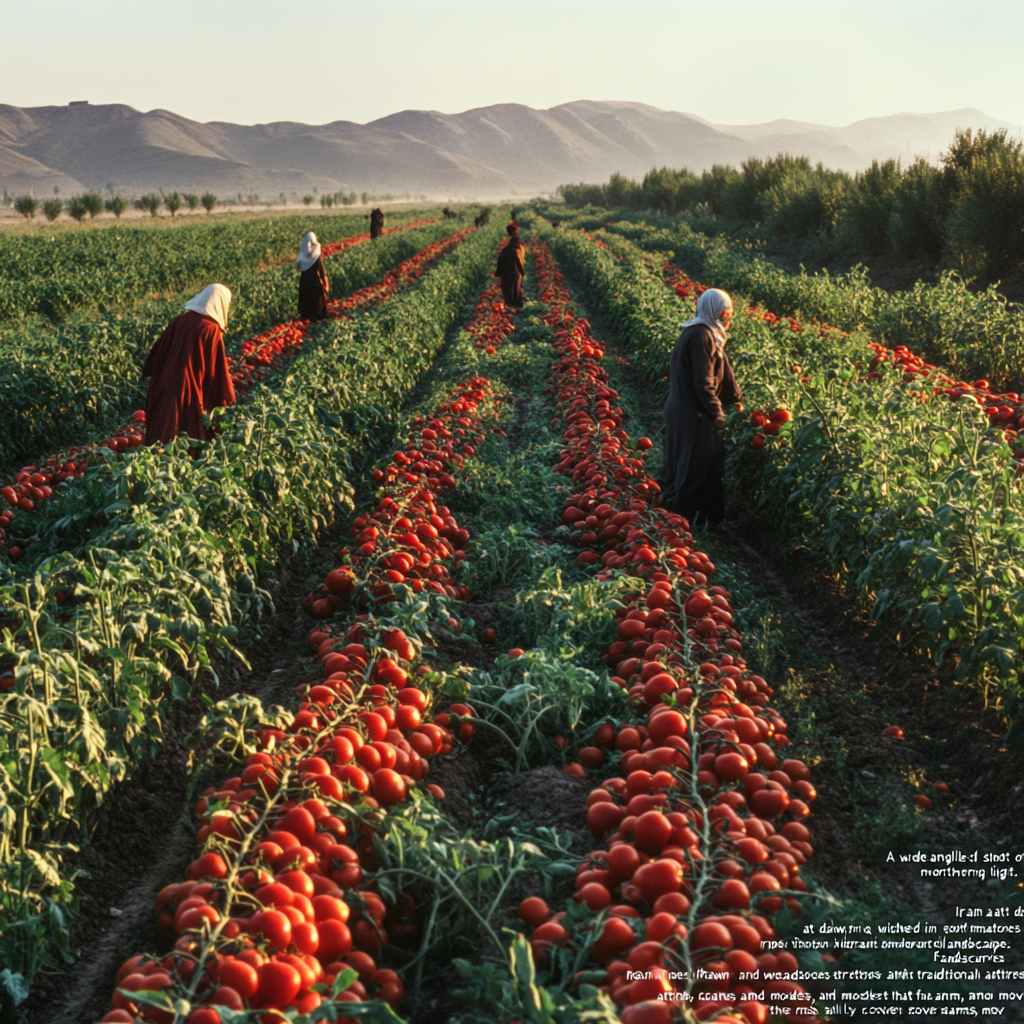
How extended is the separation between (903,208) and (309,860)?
24.2m

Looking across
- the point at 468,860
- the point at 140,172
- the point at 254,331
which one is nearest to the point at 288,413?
the point at 468,860

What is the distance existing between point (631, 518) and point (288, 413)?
2.96 m

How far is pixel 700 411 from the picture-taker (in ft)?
22.1

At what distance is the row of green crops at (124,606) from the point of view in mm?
3059

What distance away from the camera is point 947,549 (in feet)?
13.9

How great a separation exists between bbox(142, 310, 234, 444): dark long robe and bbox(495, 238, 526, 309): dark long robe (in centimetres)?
1059

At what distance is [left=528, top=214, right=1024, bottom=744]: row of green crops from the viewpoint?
4059mm

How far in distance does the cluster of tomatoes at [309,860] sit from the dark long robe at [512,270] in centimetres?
1366

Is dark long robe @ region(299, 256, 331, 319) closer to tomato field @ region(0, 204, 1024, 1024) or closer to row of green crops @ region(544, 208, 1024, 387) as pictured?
tomato field @ region(0, 204, 1024, 1024)

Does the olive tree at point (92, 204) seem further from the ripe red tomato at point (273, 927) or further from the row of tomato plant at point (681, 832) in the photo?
the ripe red tomato at point (273, 927)

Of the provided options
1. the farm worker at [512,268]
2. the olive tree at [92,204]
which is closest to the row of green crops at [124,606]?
the farm worker at [512,268]

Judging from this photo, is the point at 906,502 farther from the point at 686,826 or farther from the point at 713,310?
the point at 686,826

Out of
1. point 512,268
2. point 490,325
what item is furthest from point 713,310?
point 512,268

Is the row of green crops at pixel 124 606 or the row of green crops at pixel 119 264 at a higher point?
the row of green crops at pixel 119 264
